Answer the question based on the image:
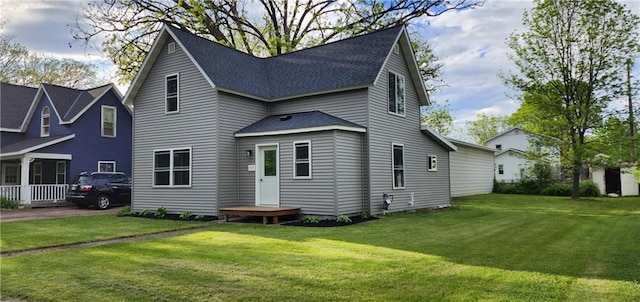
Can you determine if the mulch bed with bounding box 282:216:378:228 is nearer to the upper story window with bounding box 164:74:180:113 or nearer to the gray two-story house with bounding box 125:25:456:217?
the gray two-story house with bounding box 125:25:456:217

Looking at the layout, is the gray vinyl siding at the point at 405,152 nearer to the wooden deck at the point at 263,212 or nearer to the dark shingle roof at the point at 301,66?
the dark shingle roof at the point at 301,66

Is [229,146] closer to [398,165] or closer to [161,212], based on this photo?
[161,212]

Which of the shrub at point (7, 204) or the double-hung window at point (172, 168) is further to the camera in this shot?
the shrub at point (7, 204)

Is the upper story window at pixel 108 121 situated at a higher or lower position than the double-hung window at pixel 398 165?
higher

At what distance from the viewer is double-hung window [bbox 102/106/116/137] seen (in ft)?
77.9

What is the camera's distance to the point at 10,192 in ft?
65.9

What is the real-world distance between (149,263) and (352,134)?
309 inches

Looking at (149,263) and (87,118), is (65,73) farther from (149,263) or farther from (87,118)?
(149,263)

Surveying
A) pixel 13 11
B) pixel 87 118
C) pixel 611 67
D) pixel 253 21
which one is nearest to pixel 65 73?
pixel 87 118

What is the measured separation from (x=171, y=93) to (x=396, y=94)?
8062 millimetres

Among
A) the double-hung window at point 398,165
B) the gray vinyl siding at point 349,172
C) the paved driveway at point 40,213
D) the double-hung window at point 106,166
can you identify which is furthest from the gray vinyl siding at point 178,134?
the double-hung window at point 106,166

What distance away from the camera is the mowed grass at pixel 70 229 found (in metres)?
9.30

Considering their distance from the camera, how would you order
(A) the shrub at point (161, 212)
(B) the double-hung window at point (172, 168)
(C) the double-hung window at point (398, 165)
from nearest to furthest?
(B) the double-hung window at point (172, 168) → (A) the shrub at point (161, 212) → (C) the double-hung window at point (398, 165)

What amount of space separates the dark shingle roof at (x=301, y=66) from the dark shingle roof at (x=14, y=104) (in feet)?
51.4
